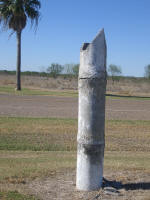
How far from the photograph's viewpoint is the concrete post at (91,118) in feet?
21.4

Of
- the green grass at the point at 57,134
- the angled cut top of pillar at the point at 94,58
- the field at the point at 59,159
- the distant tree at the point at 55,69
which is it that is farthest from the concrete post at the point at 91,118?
the distant tree at the point at 55,69

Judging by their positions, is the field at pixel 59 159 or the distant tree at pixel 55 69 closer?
the field at pixel 59 159

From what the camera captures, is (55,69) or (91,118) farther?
(55,69)

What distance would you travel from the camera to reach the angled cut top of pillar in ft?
21.5

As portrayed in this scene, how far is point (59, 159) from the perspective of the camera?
386 inches

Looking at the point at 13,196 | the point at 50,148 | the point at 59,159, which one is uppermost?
the point at 13,196

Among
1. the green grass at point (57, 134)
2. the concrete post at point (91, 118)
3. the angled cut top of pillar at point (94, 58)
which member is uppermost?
the angled cut top of pillar at point (94, 58)

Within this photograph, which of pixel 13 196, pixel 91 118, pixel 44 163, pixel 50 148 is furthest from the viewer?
pixel 50 148

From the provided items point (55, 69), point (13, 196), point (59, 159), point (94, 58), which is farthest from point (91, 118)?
point (55, 69)

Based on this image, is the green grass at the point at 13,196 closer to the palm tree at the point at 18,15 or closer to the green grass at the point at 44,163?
the green grass at the point at 44,163

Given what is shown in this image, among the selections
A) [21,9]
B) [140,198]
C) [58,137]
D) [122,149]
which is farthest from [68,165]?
[21,9]

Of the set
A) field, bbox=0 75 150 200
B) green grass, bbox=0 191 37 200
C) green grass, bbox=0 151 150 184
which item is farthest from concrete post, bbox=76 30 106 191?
green grass, bbox=0 151 150 184

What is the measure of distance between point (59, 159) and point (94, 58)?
4.06 metres

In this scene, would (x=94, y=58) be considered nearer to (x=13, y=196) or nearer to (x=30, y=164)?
(x=13, y=196)
